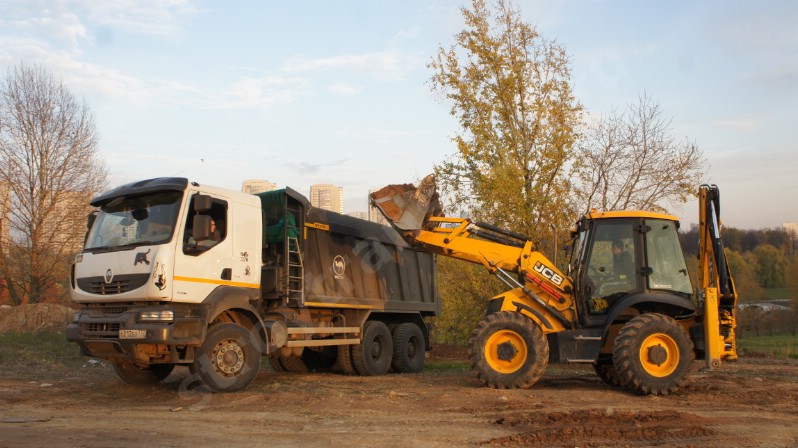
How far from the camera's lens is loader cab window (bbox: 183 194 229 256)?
338 inches

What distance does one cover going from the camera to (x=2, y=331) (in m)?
20.6

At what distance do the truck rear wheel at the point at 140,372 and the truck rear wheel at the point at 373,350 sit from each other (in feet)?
11.5

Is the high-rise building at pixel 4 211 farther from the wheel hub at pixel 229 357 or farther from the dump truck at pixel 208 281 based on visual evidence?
the wheel hub at pixel 229 357

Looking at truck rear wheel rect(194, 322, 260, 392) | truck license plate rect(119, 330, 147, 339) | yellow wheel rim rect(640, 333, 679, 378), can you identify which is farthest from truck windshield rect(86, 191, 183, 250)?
yellow wheel rim rect(640, 333, 679, 378)

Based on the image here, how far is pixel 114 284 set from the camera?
8.55m

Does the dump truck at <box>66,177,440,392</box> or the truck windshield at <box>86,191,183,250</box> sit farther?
the truck windshield at <box>86,191,183,250</box>

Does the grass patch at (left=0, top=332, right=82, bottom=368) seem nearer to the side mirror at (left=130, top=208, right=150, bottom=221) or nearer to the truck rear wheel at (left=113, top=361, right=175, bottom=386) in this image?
the truck rear wheel at (left=113, top=361, right=175, bottom=386)

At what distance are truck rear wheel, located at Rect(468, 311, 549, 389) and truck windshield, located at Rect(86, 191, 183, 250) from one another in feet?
15.1

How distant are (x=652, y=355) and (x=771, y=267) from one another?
72.4 metres

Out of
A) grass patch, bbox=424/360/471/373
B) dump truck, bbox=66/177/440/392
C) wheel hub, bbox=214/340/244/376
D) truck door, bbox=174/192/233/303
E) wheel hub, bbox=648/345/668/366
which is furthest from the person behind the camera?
grass patch, bbox=424/360/471/373

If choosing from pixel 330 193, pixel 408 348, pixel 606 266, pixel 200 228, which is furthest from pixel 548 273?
pixel 330 193

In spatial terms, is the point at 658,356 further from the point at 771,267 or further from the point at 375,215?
the point at 771,267

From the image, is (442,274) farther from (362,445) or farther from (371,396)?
(362,445)

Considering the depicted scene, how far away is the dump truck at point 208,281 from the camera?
8359 millimetres
